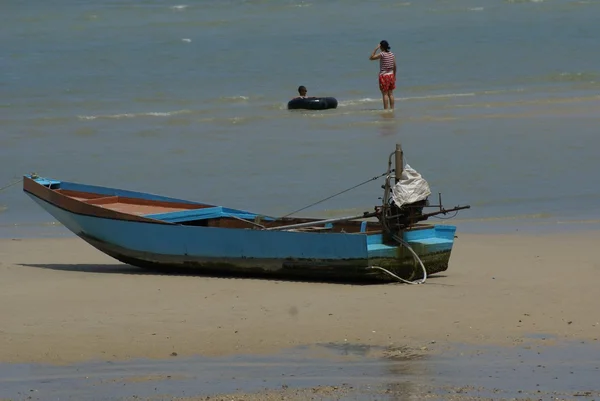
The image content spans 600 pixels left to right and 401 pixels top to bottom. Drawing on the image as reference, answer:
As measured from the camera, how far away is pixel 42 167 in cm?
1678

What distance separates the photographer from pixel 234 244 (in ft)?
32.0

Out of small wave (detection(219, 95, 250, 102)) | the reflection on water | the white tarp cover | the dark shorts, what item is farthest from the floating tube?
the reflection on water

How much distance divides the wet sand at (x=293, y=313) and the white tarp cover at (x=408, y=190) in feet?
2.19

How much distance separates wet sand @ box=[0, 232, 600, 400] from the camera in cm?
762

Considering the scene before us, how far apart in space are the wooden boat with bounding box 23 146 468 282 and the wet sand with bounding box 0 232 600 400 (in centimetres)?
14

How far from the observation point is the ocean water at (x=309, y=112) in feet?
47.9

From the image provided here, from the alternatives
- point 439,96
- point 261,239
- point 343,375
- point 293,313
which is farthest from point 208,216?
point 439,96

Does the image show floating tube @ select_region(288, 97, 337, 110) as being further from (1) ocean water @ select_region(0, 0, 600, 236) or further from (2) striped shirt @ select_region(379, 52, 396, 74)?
(2) striped shirt @ select_region(379, 52, 396, 74)

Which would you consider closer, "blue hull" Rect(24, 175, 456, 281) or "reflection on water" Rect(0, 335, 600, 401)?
"reflection on water" Rect(0, 335, 600, 401)

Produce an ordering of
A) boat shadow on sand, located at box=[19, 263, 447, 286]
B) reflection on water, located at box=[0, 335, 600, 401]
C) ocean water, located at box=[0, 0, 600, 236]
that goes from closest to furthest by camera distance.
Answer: reflection on water, located at box=[0, 335, 600, 401] < boat shadow on sand, located at box=[19, 263, 447, 286] < ocean water, located at box=[0, 0, 600, 236]

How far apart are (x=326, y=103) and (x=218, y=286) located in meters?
12.3

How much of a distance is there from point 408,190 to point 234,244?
4.79 feet

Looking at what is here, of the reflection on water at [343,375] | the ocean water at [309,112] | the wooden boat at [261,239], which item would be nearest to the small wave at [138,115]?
the ocean water at [309,112]

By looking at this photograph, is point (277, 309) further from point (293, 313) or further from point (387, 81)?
point (387, 81)
